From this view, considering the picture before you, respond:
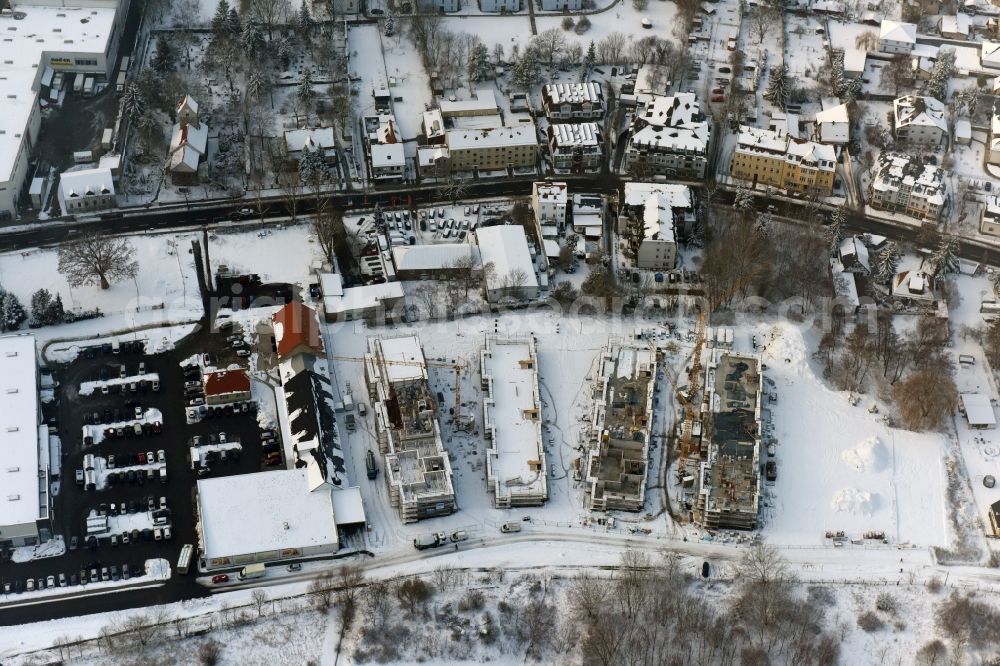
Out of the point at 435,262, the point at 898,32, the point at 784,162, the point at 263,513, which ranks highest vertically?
the point at 898,32

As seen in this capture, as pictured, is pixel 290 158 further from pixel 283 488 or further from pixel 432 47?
pixel 283 488

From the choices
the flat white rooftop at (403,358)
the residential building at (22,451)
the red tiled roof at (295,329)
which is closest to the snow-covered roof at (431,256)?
the red tiled roof at (295,329)

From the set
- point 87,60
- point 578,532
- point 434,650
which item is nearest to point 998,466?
point 578,532

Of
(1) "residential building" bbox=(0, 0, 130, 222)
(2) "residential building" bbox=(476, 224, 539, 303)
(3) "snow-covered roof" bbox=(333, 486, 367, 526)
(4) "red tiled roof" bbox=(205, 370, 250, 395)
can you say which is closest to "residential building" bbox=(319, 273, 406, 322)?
(2) "residential building" bbox=(476, 224, 539, 303)

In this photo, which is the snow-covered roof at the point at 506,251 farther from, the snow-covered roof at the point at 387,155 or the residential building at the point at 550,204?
the snow-covered roof at the point at 387,155

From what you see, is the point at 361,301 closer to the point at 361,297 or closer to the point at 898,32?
the point at 361,297

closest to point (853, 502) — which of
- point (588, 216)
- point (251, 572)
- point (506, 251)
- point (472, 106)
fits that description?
point (506, 251)

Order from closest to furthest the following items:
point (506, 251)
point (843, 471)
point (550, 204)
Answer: point (843, 471)
point (506, 251)
point (550, 204)
